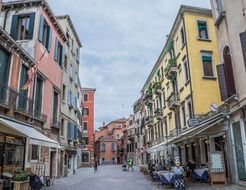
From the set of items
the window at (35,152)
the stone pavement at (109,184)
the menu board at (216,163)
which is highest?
the window at (35,152)

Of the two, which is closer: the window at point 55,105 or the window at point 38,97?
the window at point 38,97

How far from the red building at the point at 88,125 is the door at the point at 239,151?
141 ft

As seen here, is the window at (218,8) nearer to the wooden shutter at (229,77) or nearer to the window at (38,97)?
the wooden shutter at (229,77)

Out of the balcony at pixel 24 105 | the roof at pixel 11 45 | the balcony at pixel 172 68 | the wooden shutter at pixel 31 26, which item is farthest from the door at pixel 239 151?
the wooden shutter at pixel 31 26

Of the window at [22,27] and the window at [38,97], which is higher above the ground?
the window at [22,27]

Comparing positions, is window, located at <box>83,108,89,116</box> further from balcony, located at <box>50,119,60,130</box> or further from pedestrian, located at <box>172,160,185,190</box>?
pedestrian, located at <box>172,160,185,190</box>

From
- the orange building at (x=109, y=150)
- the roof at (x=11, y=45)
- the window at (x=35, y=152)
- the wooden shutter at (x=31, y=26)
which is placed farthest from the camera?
the orange building at (x=109, y=150)

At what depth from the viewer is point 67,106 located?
2384cm

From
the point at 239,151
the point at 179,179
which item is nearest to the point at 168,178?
the point at 179,179

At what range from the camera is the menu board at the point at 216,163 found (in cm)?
1253

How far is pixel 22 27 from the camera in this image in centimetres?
1653

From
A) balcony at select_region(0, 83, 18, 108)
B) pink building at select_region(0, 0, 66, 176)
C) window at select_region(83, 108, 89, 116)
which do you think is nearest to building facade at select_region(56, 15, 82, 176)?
pink building at select_region(0, 0, 66, 176)

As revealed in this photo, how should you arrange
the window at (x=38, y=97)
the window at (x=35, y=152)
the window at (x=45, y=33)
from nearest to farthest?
the window at (x=35, y=152) → the window at (x=38, y=97) → the window at (x=45, y=33)

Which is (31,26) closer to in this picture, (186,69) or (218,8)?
(218,8)
